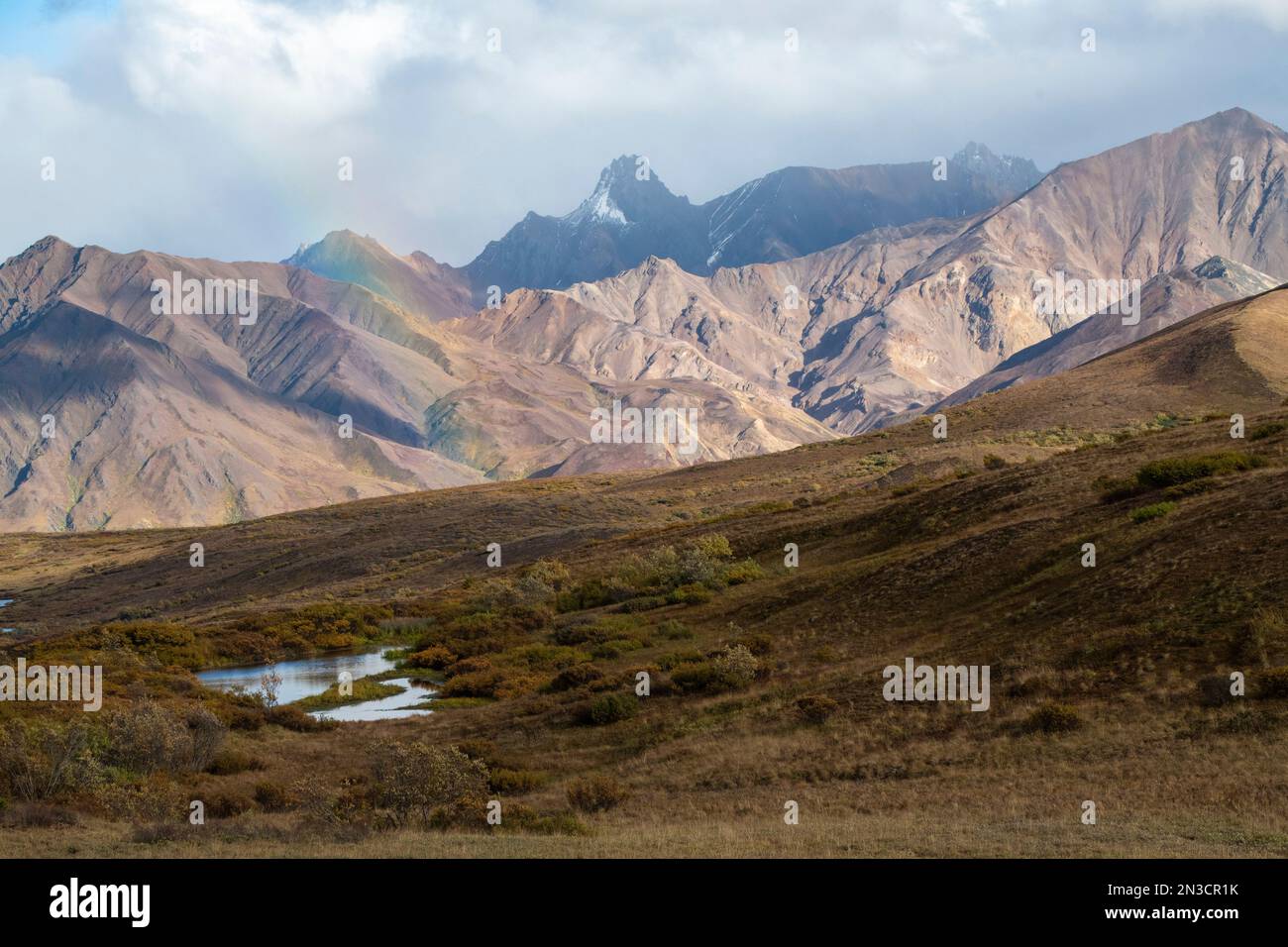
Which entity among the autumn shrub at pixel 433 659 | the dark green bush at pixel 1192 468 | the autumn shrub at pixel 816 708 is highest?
the dark green bush at pixel 1192 468

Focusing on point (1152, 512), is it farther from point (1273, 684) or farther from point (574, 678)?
point (574, 678)

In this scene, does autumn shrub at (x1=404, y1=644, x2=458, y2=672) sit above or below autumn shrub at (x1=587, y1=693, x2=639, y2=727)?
above

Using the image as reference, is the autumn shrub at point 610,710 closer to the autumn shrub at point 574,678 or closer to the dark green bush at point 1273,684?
the autumn shrub at point 574,678

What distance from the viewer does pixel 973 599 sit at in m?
36.8

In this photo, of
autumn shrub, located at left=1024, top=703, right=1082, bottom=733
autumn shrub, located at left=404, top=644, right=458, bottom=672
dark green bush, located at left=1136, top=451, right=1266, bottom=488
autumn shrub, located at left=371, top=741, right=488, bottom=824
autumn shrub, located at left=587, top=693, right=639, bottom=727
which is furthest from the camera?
autumn shrub, located at left=404, top=644, right=458, bottom=672

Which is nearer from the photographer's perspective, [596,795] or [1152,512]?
[596,795]

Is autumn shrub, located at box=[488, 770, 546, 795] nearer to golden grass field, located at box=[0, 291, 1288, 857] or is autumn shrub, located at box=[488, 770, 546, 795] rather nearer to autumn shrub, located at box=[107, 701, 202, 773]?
golden grass field, located at box=[0, 291, 1288, 857]

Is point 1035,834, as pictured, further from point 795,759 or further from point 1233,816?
point 795,759

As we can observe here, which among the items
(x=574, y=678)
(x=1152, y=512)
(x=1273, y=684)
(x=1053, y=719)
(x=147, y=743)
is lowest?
(x=1053, y=719)

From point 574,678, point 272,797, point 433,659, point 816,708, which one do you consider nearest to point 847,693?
point 816,708

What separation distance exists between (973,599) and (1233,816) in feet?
59.3

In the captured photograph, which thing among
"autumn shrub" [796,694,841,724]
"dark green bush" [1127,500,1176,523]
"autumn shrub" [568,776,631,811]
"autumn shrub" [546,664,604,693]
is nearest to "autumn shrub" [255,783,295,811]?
"autumn shrub" [568,776,631,811]

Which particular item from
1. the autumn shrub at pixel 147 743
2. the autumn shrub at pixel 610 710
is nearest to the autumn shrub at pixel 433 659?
the autumn shrub at pixel 610 710

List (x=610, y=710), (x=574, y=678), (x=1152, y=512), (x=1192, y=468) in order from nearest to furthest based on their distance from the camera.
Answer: (x=610, y=710), (x=1152, y=512), (x=574, y=678), (x=1192, y=468)
